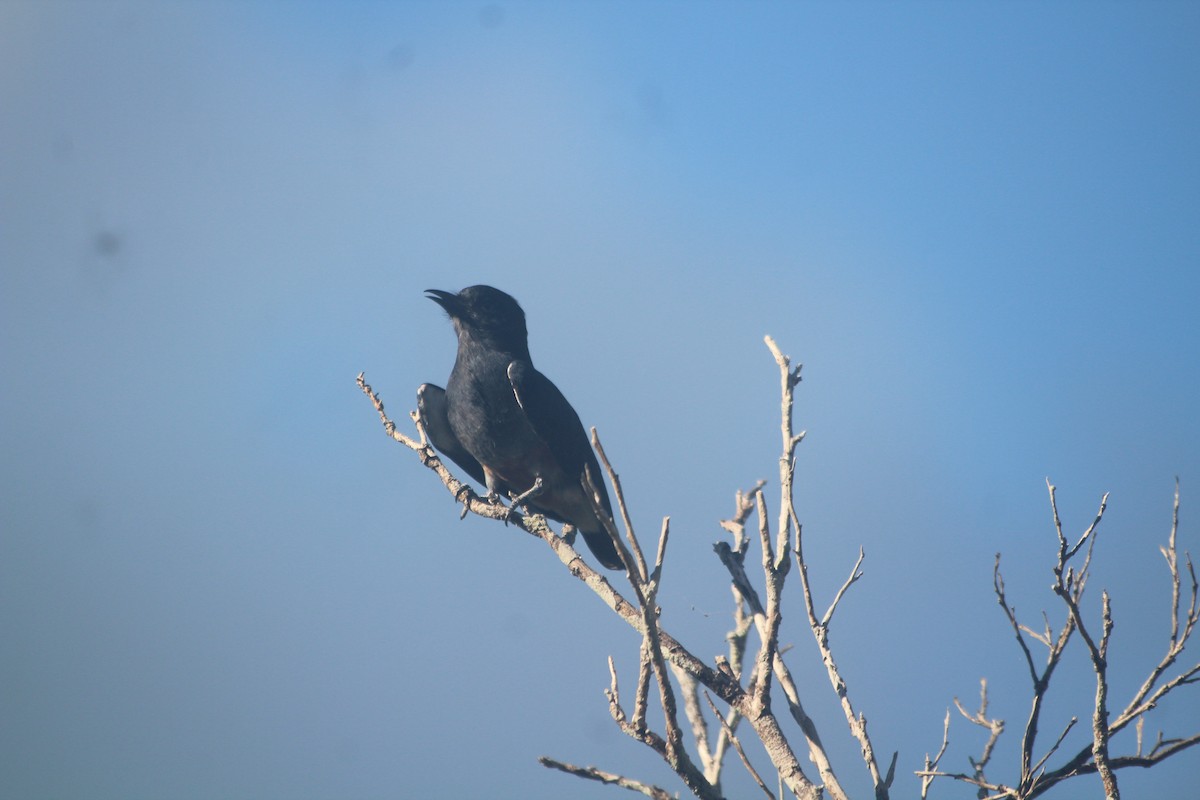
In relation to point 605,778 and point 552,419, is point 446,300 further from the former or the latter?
point 605,778

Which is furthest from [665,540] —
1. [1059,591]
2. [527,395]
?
[527,395]

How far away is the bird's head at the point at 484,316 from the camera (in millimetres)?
7301

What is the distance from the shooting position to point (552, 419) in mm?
6844

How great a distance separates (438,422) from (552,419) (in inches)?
38.1

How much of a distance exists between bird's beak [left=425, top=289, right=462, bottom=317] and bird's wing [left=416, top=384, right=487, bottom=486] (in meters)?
0.59

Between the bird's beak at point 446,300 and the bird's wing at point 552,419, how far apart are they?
0.71m

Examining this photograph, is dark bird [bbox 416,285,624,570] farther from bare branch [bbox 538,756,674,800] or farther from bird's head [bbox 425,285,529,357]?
bare branch [bbox 538,756,674,800]

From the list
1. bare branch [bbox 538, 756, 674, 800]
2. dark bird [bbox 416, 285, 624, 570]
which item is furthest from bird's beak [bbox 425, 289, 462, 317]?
bare branch [bbox 538, 756, 674, 800]

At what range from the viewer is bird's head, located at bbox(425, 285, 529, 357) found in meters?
7.30

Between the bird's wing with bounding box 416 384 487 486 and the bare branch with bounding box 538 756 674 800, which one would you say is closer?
the bare branch with bounding box 538 756 674 800

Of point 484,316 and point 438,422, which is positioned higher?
point 484,316

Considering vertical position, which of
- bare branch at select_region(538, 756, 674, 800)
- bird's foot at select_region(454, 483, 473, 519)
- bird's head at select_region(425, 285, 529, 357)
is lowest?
bare branch at select_region(538, 756, 674, 800)

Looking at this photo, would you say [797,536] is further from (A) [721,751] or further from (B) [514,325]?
(B) [514,325]

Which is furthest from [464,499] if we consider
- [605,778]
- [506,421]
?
[605,778]
